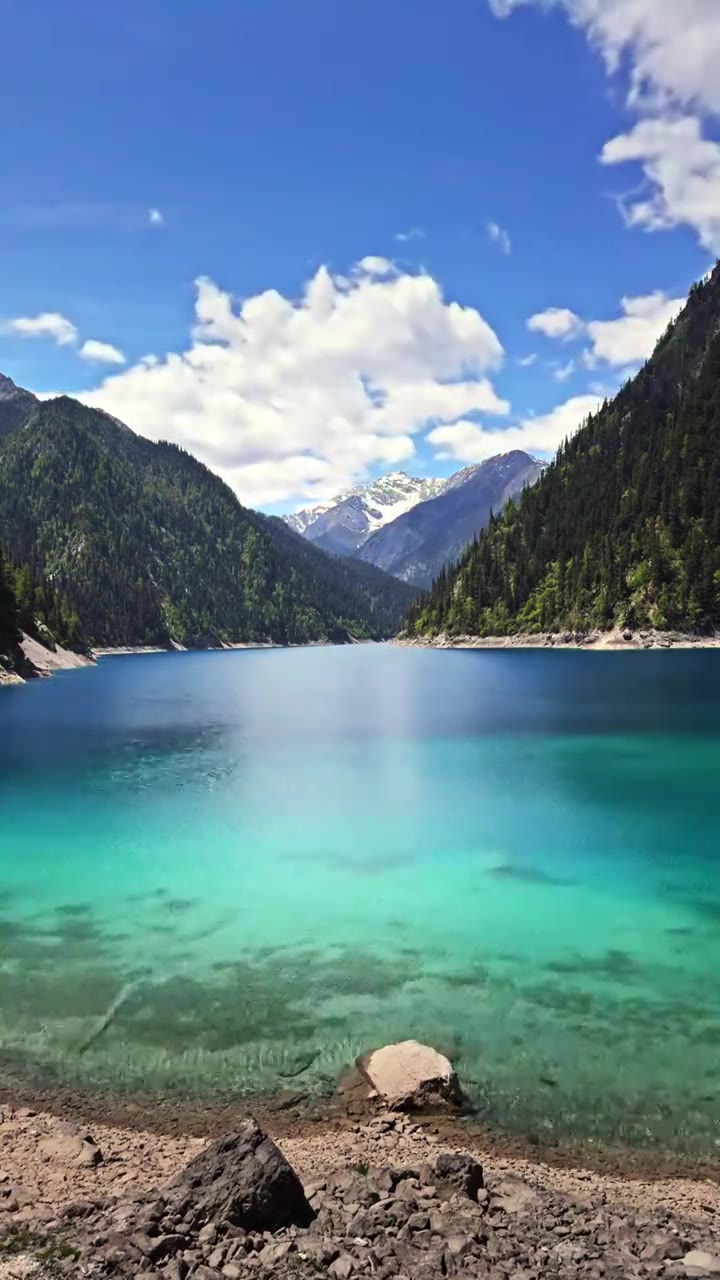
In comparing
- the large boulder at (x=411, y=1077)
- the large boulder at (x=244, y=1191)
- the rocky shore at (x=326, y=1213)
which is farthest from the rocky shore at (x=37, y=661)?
the large boulder at (x=244, y=1191)

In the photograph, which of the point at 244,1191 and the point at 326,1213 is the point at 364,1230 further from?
the point at 244,1191

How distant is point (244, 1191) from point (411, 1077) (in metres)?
5.10

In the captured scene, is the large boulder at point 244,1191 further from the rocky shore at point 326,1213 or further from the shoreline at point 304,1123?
the shoreline at point 304,1123

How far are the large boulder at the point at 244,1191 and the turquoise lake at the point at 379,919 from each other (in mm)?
4599

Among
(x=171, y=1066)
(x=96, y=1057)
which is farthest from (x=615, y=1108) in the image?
(x=96, y=1057)

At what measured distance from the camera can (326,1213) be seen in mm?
8539

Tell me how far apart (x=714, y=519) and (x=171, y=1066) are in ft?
684

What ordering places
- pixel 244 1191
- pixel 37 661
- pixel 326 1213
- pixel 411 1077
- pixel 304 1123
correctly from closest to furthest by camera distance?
pixel 244 1191 → pixel 326 1213 → pixel 304 1123 → pixel 411 1077 → pixel 37 661

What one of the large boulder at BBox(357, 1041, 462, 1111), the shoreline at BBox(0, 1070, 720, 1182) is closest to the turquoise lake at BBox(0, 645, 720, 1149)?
the shoreline at BBox(0, 1070, 720, 1182)

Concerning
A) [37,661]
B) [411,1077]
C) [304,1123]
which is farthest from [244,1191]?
[37,661]

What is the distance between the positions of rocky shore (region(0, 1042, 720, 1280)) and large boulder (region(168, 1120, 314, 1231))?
0.02 m

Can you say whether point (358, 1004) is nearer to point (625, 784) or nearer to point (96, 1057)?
point (96, 1057)

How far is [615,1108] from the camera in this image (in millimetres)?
12305

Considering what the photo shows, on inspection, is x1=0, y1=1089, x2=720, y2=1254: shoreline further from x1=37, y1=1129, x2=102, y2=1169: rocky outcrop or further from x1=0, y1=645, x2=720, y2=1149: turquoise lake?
x1=0, y1=645, x2=720, y2=1149: turquoise lake
